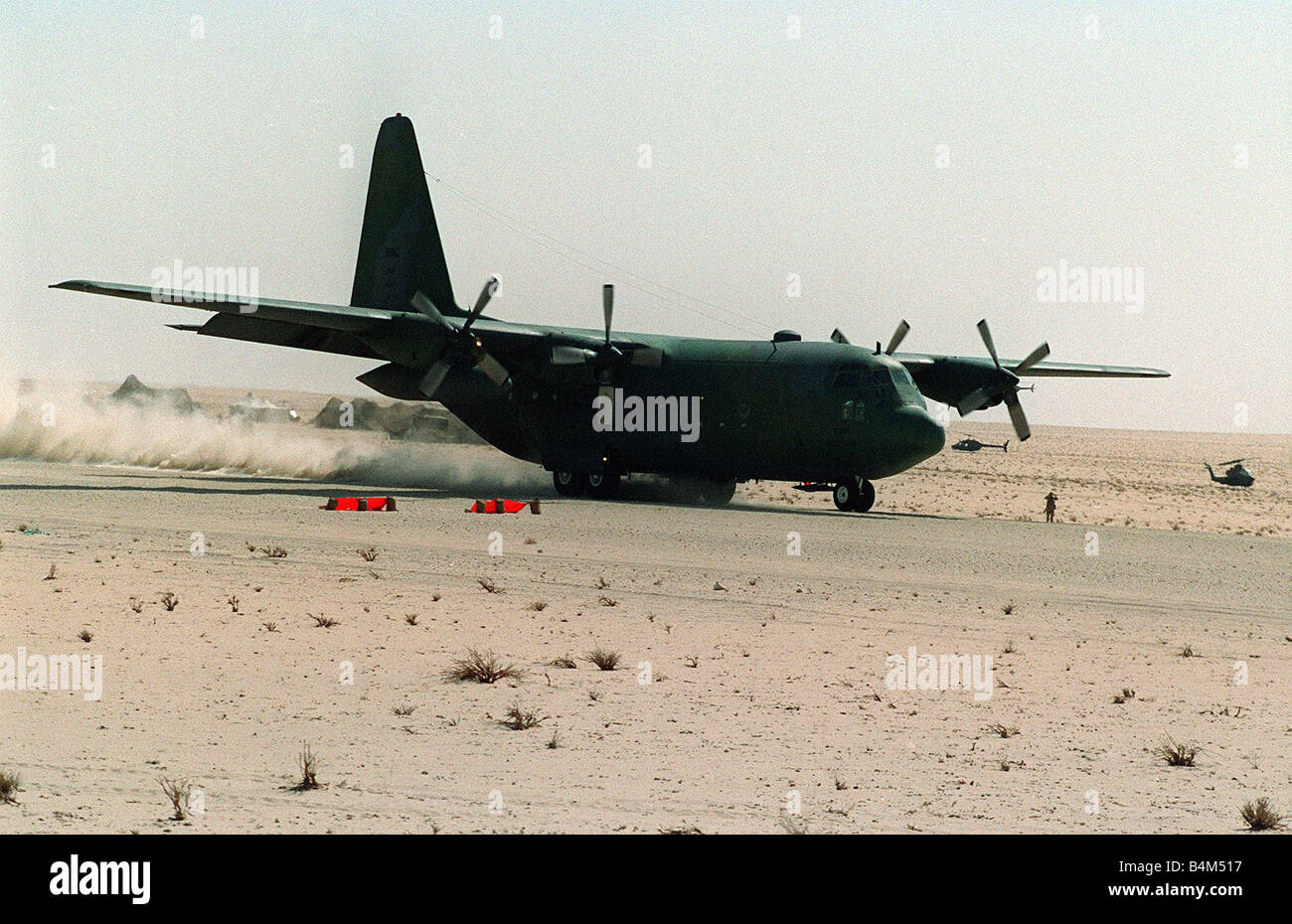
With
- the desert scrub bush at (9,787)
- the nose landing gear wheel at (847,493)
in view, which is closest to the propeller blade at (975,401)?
the nose landing gear wheel at (847,493)

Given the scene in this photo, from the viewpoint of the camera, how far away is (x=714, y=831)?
9.07 meters

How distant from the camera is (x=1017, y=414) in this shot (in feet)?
121

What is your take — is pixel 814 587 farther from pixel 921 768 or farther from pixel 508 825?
pixel 508 825

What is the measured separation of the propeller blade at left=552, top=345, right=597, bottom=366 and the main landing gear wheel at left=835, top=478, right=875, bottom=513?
302 inches

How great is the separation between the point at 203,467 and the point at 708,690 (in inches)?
1534

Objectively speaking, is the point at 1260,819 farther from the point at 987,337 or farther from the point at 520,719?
the point at 987,337

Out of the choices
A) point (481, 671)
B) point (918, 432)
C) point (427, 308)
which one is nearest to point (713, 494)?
point (918, 432)

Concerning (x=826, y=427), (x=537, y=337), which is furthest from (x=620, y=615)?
(x=537, y=337)

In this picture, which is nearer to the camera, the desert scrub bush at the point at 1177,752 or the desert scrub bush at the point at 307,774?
the desert scrub bush at the point at 307,774

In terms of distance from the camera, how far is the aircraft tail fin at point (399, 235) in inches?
1633

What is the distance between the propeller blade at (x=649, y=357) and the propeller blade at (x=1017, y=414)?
9763 mm

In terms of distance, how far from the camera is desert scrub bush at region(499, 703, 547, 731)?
12.2 meters

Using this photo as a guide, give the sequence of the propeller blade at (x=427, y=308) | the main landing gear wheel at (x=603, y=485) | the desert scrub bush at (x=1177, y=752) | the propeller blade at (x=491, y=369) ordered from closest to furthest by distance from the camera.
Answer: the desert scrub bush at (x=1177, y=752) < the propeller blade at (x=427, y=308) < the propeller blade at (x=491, y=369) < the main landing gear wheel at (x=603, y=485)

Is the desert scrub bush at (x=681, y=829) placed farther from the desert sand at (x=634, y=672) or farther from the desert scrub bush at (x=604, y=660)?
the desert scrub bush at (x=604, y=660)
